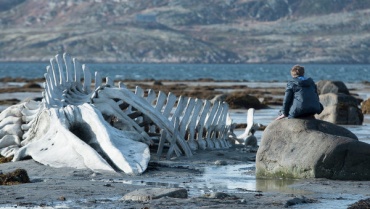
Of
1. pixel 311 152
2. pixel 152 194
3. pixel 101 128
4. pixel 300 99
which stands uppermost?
pixel 300 99

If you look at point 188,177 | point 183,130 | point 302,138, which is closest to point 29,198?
point 188,177

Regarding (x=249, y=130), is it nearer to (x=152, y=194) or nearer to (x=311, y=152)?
(x=311, y=152)

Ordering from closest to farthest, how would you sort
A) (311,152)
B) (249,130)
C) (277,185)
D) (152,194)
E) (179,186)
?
1. (152,194)
2. (179,186)
3. (277,185)
4. (311,152)
5. (249,130)

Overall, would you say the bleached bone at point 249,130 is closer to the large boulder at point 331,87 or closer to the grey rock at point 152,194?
the grey rock at point 152,194

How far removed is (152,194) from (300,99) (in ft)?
13.2

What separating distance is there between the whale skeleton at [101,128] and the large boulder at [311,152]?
5.75 feet

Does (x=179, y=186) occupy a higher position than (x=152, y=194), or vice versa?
(x=152, y=194)

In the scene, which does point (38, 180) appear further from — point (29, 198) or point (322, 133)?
point (322, 133)

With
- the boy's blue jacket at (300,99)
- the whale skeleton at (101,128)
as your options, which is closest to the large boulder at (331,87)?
the whale skeleton at (101,128)

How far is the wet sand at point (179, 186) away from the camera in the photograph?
11.4 metres

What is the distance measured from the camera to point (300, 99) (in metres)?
14.9

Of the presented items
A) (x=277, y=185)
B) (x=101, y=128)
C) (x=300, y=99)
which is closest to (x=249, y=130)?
(x=300, y=99)

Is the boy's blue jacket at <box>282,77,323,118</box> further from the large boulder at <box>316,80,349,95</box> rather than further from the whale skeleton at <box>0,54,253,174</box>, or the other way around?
the large boulder at <box>316,80,349,95</box>

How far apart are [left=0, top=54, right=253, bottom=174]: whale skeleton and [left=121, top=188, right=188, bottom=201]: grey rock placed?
207 cm
